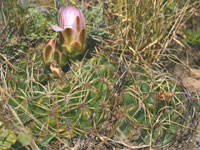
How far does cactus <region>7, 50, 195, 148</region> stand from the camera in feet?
4.95

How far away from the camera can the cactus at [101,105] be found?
1.51 meters

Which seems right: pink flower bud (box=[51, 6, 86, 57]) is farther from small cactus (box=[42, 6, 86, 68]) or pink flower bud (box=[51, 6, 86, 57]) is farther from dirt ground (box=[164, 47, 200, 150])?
dirt ground (box=[164, 47, 200, 150])

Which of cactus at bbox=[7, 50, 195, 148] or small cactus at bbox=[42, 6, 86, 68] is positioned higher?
small cactus at bbox=[42, 6, 86, 68]

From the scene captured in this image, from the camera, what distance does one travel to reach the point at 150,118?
1.59 meters

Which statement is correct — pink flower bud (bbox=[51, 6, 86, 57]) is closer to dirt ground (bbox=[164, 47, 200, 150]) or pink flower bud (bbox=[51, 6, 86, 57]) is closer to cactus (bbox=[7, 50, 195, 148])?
cactus (bbox=[7, 50, 195, 148])

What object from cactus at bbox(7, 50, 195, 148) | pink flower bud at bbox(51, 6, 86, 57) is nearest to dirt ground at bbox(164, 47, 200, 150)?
cactus at bbox(7, 50, 195, 148)

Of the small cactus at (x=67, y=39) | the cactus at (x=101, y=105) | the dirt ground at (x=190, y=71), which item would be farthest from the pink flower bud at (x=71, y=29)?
the dirt ground at (x=190, y=71)

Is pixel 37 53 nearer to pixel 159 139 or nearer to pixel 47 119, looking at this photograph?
pixel 47 119

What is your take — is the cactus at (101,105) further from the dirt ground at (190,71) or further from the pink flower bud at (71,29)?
the dirt ground at (190,71)

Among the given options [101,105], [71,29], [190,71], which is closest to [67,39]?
[71,29]

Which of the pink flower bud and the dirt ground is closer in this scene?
the pink flower bud

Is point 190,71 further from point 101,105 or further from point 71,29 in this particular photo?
point 71,29

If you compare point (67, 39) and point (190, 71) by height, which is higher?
point (67, 39)

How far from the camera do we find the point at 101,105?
1577 mm
